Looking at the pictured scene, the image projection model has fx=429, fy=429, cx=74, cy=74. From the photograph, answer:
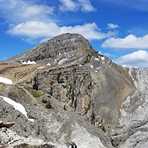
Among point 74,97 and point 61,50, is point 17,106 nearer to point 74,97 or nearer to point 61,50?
point 74,97

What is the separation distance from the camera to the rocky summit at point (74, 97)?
44250 mm

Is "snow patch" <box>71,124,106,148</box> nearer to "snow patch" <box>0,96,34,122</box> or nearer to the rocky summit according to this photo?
the rocky summit

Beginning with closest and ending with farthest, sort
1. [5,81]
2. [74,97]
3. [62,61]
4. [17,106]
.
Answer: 1. [17,106]
2. [5,81]
3. [74,97]
4. [62,61]

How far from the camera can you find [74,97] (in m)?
67.1

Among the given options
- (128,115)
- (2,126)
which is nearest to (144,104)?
(128,115)

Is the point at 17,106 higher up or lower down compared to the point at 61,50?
lower down

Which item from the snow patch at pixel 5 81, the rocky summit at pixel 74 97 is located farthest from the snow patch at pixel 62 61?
the snow patch at pixel 5 81

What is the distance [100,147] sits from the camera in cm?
4594

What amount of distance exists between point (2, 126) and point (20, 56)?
56.9 metres

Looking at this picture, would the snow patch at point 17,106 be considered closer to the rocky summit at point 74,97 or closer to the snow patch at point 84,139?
the rocky summit at point 74,97

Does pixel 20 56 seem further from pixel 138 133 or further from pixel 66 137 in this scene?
pixel 66 137

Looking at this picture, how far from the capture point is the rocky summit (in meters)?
44.2

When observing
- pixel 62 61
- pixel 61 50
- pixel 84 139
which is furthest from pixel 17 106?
pixel 61 50

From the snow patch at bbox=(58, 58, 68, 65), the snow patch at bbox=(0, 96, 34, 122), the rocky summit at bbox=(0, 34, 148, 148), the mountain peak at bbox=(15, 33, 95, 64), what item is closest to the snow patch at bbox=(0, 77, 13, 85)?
Answer: the rocky summit at bbox=(0, 34, 148, 148)
